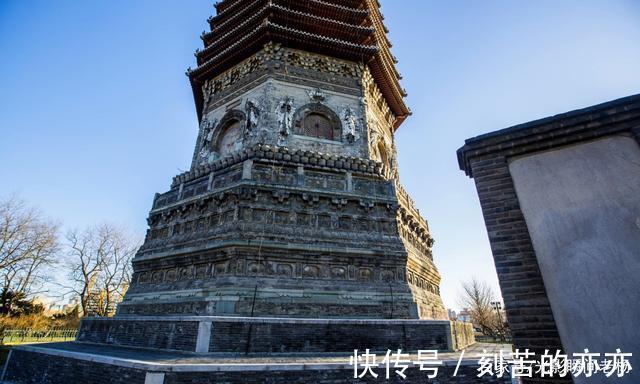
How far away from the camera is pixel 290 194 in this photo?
1134 centimetres

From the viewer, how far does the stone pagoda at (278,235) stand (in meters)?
7.65

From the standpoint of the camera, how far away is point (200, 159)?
15.0m

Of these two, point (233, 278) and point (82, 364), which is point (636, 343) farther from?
point (82, 364)

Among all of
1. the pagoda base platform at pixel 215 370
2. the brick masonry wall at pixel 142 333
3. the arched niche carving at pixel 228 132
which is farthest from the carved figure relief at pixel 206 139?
the pagoda base platform at pixel 215 370

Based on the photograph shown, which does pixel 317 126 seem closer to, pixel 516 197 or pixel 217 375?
pixel 516 197

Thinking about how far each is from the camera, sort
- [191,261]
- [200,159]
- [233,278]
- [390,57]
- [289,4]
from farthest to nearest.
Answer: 1. [390,57]
2. [289,4]
3. [200,159]
4. [191,261]
5. [233,278]

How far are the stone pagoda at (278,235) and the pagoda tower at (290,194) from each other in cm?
6

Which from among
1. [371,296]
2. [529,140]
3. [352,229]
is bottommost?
[371,296]

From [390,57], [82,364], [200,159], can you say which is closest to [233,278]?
[82,364]

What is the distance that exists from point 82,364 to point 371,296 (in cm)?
767

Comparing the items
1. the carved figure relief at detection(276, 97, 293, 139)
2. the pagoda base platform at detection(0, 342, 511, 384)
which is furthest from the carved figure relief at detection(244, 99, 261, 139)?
the pagoda base platform at detection(0, 342, 511, 384)

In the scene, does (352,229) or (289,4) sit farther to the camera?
(289,4)

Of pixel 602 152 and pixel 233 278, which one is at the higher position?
pixel 602 152

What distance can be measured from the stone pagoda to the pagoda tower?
6 cm
